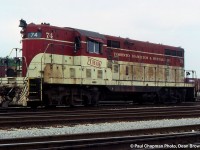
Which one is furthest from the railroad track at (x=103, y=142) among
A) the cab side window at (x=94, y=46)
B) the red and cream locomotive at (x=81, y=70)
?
the cab side window at (x=94, y=46)

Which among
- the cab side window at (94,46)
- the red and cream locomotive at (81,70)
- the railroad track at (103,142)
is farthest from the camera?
the cab side window at (94,46)

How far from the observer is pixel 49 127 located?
32.7ft

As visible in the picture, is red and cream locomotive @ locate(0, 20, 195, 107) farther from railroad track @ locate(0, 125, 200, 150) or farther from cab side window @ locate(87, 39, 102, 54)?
railroad track @ locate(0, 125, 200, 150)

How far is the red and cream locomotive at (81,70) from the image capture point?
15.8m

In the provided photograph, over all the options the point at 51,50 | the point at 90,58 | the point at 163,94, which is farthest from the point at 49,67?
the point at 163,94

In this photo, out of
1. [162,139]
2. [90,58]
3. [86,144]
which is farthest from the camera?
[90,58]

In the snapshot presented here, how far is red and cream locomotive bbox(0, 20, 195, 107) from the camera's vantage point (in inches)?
621

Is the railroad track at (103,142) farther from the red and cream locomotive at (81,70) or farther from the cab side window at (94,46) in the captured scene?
the cab side window at (94,46)

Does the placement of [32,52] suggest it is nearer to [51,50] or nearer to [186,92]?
[51,50]

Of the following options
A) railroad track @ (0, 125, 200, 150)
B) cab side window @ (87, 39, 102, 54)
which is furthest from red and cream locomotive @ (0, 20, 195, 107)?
railroad track @ (0, 125, 200, 150)

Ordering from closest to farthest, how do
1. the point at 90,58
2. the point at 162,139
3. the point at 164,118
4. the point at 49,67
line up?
the point at 162,139
the point at 164,118
the point at 49,67
the point at 90,58

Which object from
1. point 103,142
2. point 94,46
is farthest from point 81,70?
point 103,142

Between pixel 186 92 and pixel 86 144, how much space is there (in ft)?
65.3

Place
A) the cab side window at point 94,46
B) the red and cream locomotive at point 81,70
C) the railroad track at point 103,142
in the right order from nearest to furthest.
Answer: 1. the railroad track at point 103,142
2. the red and cream locomotive at point 81,70
3. the cab side window at point 94,46
